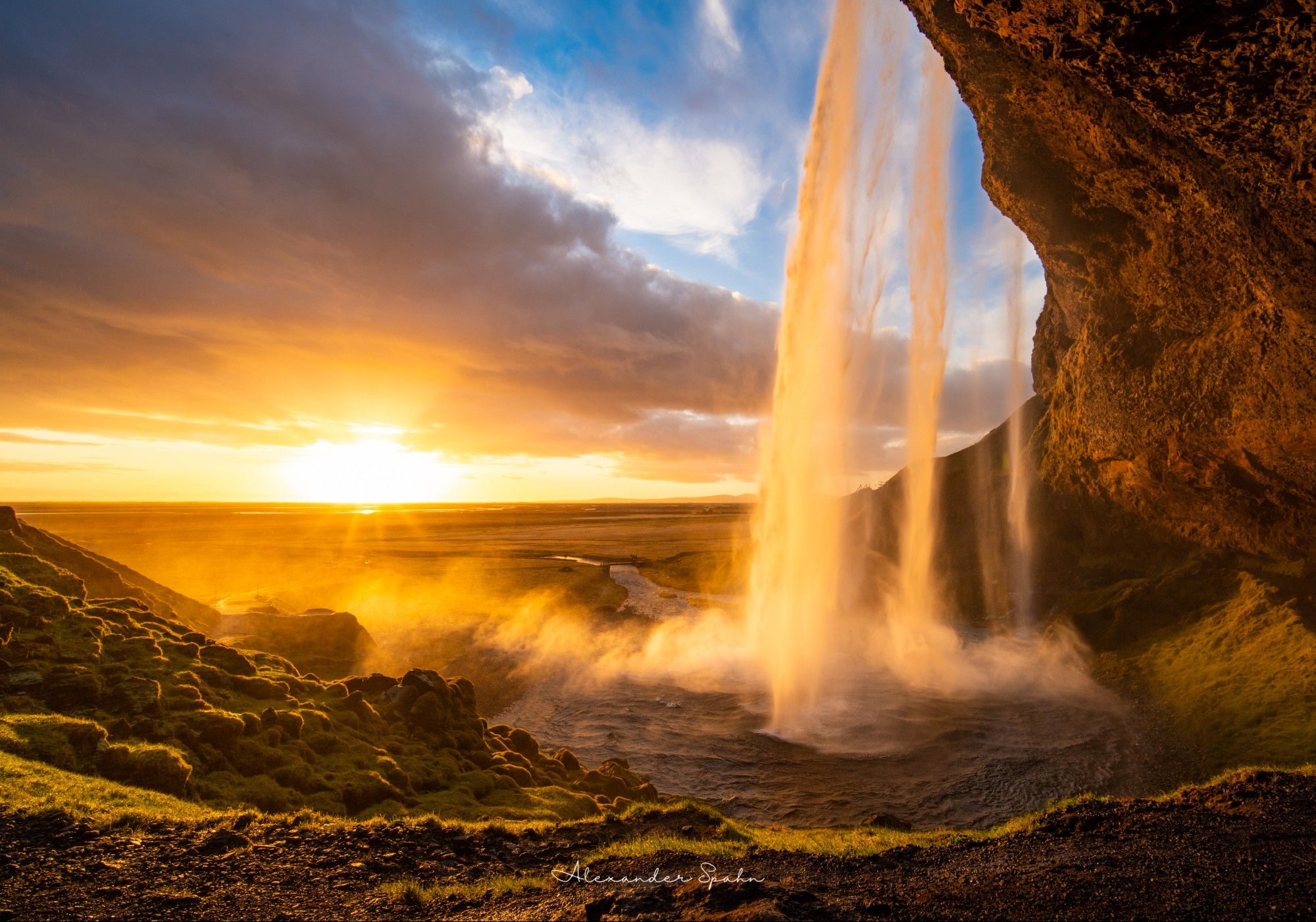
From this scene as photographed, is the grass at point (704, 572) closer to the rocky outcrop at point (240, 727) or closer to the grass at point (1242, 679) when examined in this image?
the grass at point (1242, 679)

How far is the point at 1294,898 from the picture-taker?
25.4 ft

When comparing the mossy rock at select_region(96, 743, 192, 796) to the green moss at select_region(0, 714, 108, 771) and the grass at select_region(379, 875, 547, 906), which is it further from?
the grass at select_region(379, 875, 547, 906)

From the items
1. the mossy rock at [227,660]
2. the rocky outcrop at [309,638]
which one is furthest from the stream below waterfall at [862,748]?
the mossy rock at [227,660]

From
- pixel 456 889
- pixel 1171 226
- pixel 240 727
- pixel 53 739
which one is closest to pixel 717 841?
pixel 456 889

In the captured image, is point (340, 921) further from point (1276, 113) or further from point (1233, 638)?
point (1233, 638)

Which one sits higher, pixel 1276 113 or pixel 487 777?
pixel 1276 113

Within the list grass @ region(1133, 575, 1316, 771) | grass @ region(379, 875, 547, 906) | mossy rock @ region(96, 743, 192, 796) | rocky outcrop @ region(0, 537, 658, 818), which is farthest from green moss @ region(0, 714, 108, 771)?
grass @ region(1133, 575, 1316, 771)

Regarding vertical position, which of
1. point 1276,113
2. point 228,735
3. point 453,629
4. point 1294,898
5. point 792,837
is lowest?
point 453,629

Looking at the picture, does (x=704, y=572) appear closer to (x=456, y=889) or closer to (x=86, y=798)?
(x=456, y=889)

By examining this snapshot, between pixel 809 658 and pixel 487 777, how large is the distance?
1807cm

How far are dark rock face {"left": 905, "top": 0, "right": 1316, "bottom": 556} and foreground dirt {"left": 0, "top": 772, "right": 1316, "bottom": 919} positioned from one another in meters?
13.6

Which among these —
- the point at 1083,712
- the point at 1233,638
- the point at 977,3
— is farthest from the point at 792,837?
the point at 1233,638
